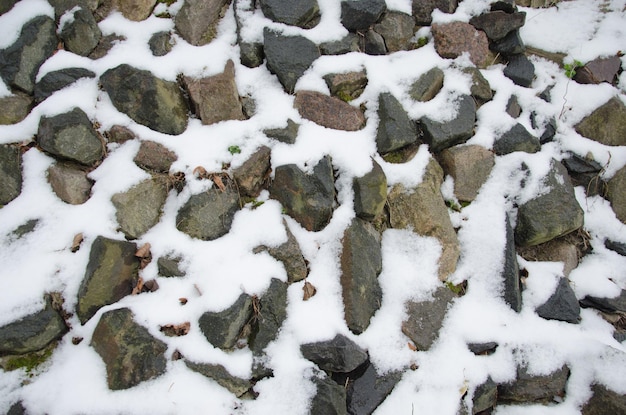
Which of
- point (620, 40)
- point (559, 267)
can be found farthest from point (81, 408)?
point (620, 40)

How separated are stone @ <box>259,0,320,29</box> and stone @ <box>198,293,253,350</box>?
118 inches

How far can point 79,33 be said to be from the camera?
405 cm

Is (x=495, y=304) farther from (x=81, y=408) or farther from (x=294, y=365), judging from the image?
(x=81, y=408)

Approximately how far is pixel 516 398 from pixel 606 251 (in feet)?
5.96

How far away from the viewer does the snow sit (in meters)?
3.12

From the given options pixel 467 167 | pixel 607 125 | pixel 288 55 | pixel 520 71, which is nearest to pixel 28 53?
pixel 288 55

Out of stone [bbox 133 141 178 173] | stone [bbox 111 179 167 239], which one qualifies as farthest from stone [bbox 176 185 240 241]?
stone [bbox 133 141 178 173]

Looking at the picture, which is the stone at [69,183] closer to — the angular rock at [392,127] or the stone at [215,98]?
the stone at [215,98]

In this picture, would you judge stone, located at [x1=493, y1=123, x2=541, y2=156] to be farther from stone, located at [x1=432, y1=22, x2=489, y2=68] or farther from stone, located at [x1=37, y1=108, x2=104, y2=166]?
stone, located at [x1=37, y1=108, x2=104, y2=166]

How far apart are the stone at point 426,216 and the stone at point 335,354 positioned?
3.76 feet

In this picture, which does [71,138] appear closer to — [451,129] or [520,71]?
[451,129]

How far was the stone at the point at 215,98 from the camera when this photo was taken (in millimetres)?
3986

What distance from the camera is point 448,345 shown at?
3.48 meters

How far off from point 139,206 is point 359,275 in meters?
2.04
